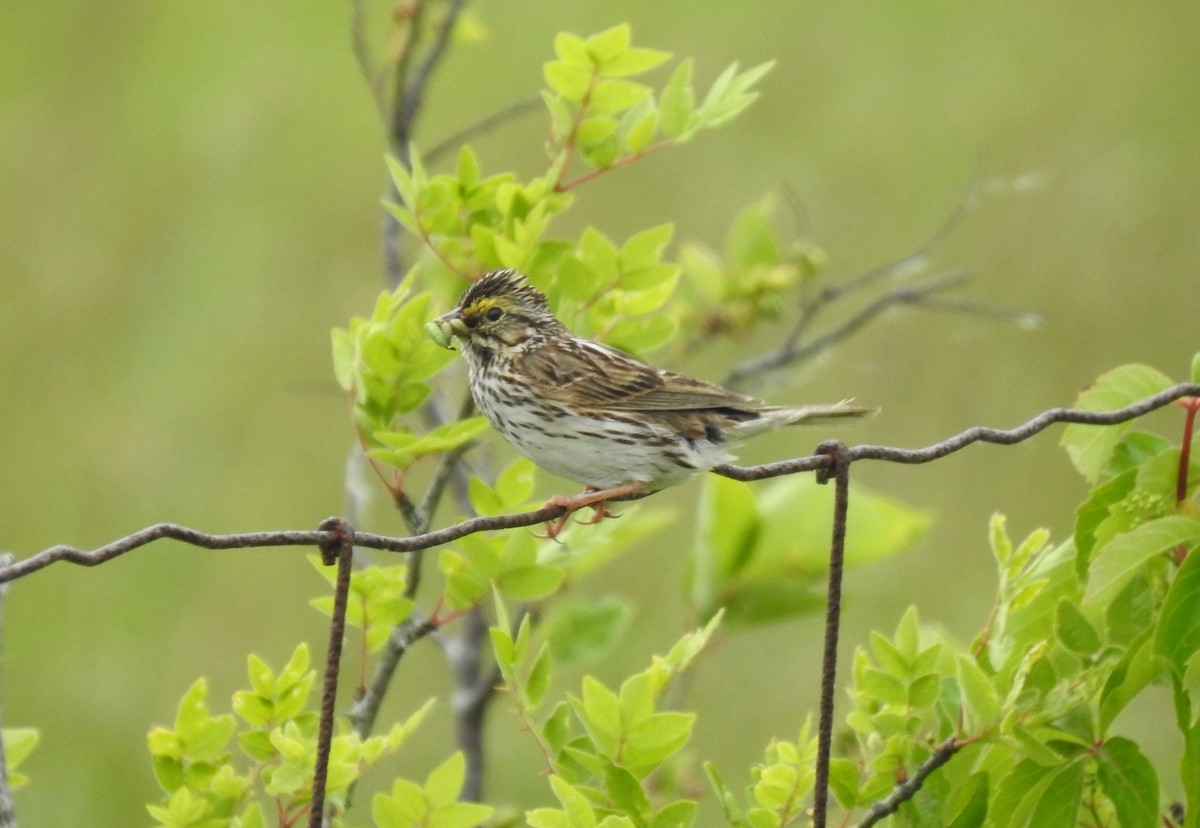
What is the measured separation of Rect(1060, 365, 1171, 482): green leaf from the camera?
101 inches

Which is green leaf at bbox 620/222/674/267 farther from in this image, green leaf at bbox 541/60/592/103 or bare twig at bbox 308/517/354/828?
bare twig at bbox 308/517/354/828

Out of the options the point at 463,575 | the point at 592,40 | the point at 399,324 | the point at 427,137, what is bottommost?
the point at 463,575

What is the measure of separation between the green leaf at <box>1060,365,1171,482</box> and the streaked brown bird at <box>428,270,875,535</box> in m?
0.68

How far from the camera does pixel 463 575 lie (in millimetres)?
2584

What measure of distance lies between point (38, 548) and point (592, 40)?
171 inches

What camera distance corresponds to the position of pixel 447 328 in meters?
3.08

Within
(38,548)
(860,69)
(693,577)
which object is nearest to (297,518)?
(38,548)

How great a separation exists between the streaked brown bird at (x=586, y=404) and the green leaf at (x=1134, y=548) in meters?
0.93

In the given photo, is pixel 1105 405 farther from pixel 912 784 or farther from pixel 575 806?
pixel 575 806

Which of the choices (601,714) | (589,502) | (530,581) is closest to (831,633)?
(601,714)

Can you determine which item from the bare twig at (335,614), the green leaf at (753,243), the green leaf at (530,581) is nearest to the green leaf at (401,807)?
the bare twig at (335,614)

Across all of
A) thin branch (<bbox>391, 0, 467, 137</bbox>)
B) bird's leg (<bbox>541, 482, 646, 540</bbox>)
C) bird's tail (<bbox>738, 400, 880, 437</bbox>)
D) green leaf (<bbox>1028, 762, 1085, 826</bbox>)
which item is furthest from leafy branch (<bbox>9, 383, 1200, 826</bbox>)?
thin branch (<bbox>391, 0, 467, 137</bbox>)

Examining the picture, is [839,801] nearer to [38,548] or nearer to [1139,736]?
[1139,736]

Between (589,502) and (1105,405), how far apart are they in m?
0.92
